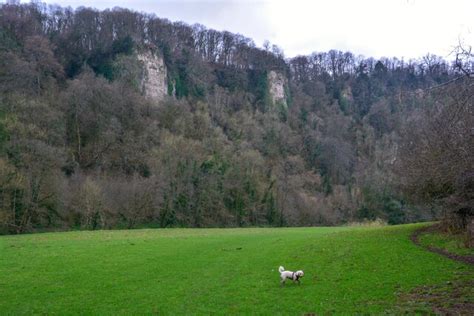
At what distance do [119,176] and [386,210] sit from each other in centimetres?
4561

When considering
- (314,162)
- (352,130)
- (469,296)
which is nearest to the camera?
(469,296)

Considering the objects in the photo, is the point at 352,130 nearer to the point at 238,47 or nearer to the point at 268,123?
the point at 268,123

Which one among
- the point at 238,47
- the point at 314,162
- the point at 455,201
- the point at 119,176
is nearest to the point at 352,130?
the point at 314,162

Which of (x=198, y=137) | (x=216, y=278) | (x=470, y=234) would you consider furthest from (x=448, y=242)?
(x=198, y=137)

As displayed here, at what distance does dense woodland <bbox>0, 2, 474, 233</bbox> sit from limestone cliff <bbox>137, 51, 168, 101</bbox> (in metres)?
2.81

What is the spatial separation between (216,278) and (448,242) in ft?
52.6

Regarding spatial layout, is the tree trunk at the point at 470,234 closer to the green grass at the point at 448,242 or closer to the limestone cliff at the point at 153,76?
the green grass at the point at 448,242

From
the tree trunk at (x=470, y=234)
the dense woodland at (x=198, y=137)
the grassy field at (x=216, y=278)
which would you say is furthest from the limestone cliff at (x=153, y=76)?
the tree trunk at (x=470, y=234)

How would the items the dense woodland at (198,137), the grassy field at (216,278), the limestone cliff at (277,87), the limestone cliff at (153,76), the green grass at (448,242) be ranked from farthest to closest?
1. the limestone cliff at (277,87)
2. the limestone cliff at (153,76)
3. the dense woodland at (198,137)
4. the green grass at (448,242)
5. the grassy field at (216,278)

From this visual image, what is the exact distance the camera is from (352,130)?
135875 millimetres

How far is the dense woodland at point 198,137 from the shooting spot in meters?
34.4

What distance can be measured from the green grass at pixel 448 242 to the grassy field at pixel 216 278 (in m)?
1.61

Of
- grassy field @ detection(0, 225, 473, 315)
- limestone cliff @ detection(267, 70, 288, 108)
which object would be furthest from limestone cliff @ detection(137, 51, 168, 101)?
grassy field @ detection(0, 225, 473, 315)

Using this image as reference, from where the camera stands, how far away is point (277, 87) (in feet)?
474
